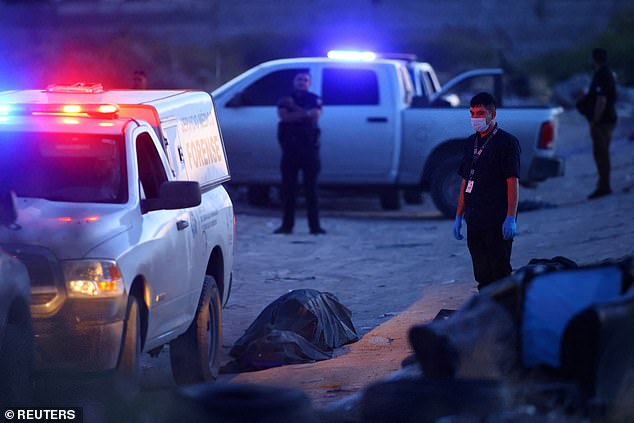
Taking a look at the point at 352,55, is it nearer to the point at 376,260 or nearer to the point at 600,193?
the point at 600,193

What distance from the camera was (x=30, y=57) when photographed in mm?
36438

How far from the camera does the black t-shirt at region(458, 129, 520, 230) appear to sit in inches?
357

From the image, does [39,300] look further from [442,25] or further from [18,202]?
[442,25]

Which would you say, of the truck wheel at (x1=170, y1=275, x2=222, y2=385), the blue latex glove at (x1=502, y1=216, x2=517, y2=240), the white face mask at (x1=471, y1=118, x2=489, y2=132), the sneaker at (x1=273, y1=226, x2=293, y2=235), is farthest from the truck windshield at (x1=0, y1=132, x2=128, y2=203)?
the sneaker at (x1=273, y1=226, x2=293, y2=235)

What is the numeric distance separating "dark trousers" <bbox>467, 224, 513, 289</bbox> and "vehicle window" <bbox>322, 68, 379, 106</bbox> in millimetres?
9063

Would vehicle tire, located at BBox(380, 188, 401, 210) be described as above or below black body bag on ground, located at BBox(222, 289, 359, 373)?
below

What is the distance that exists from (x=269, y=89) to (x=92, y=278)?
11648 mm

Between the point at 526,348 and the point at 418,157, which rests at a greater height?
the point at 526,348

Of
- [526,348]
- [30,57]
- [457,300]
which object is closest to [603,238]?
[457,300]

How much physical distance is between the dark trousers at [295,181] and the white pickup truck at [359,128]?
1.54 m

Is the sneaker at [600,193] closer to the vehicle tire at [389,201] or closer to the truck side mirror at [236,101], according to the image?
the vehicle tire at [389,201]

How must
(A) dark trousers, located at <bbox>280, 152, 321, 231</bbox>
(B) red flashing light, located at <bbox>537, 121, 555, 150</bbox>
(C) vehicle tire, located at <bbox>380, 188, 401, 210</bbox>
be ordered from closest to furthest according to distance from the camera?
(A) dark trousers, located at <bbox>280, 152, 321, 231</bbox> < (B) red flashing light, located at <bbox>537, 121, 555, 150</bbox> < (C) vehicle tire, located at <bbox>380, 188, 401, 210</bbox>

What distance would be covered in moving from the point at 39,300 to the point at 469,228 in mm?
3530

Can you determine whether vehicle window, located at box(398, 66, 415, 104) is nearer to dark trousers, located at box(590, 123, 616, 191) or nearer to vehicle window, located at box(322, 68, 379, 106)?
vehicle window, located at box(322, 68, 379, 106)
